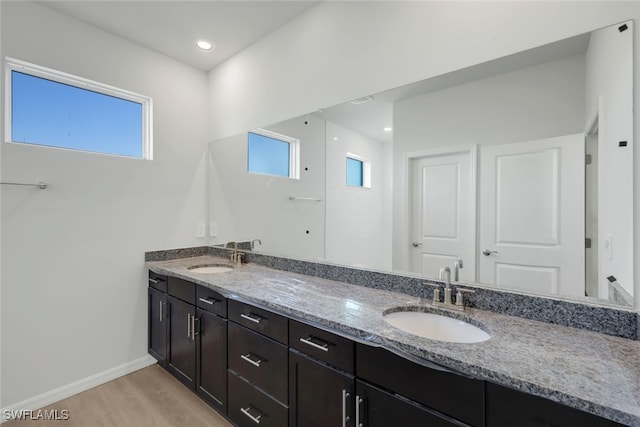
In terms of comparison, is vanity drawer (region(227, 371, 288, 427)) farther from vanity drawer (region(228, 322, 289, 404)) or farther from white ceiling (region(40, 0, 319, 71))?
white ceiling (region(40, 0, 319, 71))

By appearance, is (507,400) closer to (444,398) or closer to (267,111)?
(444,398)

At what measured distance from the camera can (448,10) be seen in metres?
1.41

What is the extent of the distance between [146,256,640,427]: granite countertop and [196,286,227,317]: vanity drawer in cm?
21

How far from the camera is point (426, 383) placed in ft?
3.10

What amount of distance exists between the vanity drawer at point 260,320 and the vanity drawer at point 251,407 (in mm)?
333

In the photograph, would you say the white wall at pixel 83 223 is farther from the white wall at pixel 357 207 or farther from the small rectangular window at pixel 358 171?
the small rectangular window at pixel 358 171

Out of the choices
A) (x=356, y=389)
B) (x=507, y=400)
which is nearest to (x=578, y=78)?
(x=507, y=400)

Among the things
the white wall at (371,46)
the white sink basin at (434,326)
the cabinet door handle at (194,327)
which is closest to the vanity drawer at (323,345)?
the white sink basin at (434,326)

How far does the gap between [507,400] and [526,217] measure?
798mm

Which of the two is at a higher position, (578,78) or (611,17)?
(611,17)

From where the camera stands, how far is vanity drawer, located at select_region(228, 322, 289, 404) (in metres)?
1.39

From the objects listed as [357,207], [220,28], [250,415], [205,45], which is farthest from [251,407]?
[205,45]

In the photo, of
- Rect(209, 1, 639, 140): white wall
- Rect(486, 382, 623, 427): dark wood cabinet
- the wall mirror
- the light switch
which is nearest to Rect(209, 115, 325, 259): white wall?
the wall mirror

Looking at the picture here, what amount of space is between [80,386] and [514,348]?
9.35 feet
